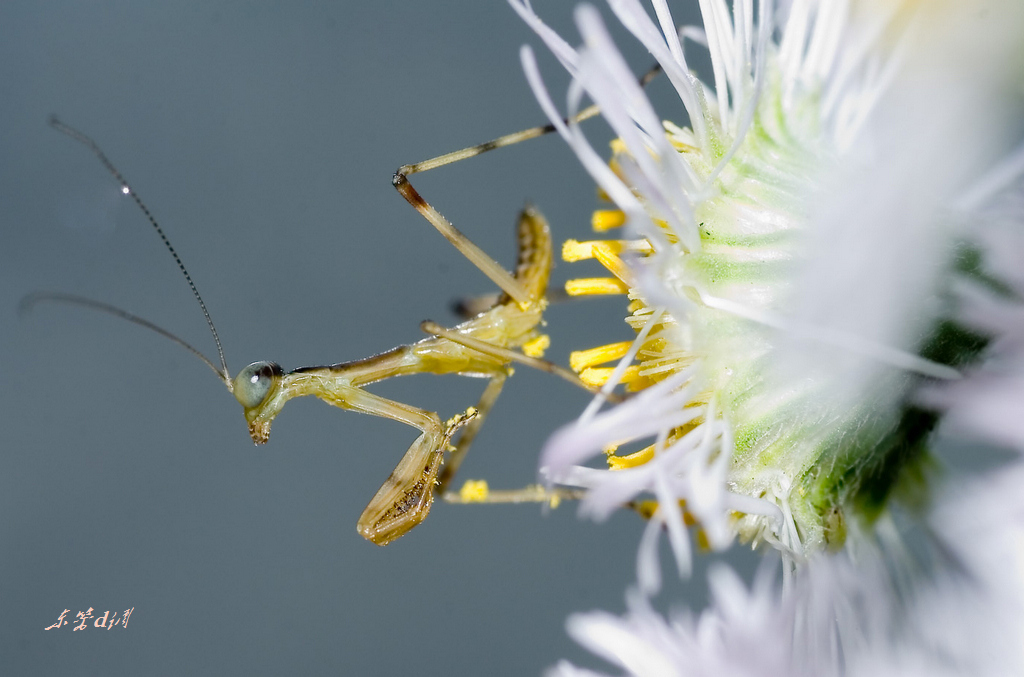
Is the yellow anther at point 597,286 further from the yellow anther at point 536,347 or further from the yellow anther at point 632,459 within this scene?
the yellow anther at point 536,347

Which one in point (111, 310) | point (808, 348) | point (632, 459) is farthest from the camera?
point (111, 310)

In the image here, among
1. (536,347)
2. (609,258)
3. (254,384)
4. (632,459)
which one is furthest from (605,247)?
(254,384)

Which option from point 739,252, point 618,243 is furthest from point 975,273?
point 618,243

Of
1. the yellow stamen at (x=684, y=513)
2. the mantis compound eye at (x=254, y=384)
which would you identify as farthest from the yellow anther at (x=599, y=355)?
the mantis compound eye at (x=254, y=384)

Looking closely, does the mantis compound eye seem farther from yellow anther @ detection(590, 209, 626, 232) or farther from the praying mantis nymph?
yellow anther @ detection(590, 209, 626, 232)

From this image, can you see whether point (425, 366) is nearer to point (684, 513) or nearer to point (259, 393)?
point (259, 393)

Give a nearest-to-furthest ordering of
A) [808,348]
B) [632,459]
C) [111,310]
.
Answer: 1. [808,348]
2. [632,459]
3. [111,310]

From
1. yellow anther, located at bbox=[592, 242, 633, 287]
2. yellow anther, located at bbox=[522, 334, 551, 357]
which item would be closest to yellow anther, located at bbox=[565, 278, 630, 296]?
yellow anther, located at bbox=[592, 242, 633, 287]
